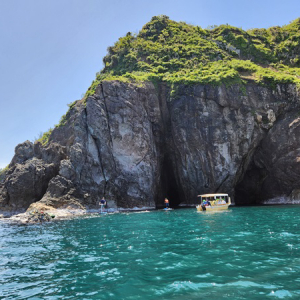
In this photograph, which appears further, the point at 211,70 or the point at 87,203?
the point at 211,70

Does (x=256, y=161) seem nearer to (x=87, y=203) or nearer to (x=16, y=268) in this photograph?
(x=87, y=203)

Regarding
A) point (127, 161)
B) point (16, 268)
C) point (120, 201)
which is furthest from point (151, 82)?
point (16, 268)

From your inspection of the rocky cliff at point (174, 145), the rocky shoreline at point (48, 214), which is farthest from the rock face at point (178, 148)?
the rocky shoreline at point (48, 214)

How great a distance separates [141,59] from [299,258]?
59888 millimetres

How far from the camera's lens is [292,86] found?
48344 millimetres

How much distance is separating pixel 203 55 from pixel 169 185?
31080 mm

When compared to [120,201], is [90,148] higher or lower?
higher

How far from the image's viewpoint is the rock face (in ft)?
153

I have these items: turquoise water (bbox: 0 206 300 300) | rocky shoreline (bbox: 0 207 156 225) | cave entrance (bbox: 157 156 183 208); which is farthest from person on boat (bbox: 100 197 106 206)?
turquoise water (bbox: 0 206 300 300)

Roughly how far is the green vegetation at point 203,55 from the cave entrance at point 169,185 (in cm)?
1733

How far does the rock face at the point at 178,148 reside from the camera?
46.7m

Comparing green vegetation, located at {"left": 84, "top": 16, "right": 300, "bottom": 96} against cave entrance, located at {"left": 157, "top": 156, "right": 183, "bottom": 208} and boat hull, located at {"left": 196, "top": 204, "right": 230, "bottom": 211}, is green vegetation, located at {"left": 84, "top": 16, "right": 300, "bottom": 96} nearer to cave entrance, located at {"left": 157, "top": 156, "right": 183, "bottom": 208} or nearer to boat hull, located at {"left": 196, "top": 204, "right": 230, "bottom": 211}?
cave entrance, located at {"left": 157, "top": 156, "right": 183, "bottom": 208}

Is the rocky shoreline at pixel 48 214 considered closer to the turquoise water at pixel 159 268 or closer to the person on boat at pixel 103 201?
the person on boat at pixel 103 201

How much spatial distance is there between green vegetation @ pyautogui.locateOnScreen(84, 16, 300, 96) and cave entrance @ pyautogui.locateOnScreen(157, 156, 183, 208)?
56.8 ft
